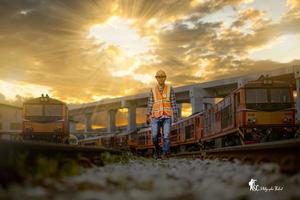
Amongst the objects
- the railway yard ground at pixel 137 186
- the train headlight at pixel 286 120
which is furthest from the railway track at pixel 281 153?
the train headlight at pixel 286 120

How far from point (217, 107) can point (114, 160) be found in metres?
12.1

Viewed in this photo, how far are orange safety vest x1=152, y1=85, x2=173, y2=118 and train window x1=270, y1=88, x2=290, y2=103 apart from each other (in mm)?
7182

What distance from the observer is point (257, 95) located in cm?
1762

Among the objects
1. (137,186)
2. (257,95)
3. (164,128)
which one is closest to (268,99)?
(257,95)

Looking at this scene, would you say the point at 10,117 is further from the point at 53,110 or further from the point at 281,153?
the point at 281,153

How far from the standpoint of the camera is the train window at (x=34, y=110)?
2273 centimetres

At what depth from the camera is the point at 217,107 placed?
21109 mm

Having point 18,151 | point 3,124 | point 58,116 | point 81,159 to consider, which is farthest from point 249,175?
point 3,124

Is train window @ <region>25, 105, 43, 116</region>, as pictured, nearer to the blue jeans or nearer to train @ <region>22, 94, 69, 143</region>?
train @ <region>22, 94, 69, 143</region>

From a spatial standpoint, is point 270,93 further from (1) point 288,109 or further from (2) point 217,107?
(2) point 217,107

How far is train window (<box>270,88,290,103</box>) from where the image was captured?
58.1 feet

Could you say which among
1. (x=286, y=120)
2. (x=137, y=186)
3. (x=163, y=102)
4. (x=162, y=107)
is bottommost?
(x=137, y=186)

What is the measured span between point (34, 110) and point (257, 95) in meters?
11.2

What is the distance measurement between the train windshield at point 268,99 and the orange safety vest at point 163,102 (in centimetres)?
634
